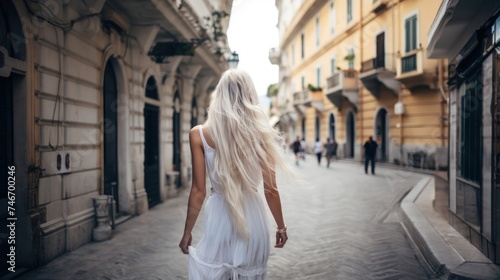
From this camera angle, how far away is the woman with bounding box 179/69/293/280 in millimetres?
2514

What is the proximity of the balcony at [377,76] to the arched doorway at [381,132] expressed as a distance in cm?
105

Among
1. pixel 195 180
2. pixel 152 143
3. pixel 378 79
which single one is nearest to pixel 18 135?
→ pixel 195 180

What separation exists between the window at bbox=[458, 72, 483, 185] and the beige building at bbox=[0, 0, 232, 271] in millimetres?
5337

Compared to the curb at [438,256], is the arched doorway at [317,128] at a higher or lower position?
higher

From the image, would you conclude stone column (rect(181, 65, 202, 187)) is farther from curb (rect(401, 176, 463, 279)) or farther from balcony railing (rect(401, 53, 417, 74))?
balcony railing (rect(401, 53, 417, 74))

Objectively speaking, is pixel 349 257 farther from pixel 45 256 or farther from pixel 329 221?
pixel 45 256

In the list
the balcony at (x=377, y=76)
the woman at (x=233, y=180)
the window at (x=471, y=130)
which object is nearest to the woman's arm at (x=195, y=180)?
the woman at (x=233, y=180)

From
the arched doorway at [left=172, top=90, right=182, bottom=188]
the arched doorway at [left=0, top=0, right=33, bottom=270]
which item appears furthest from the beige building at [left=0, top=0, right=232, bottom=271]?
the arched doorway at [left=172, top=90, right=182, bottom=188]

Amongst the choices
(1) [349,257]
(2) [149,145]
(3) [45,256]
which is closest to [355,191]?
(2) [149,145]

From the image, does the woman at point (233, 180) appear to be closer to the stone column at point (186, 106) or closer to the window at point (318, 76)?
the stone column at point (186, 106)

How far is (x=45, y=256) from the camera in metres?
5.25

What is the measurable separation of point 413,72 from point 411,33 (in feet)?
6.19

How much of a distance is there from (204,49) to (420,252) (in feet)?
27.7

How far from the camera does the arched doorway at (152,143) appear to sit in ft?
32.9
